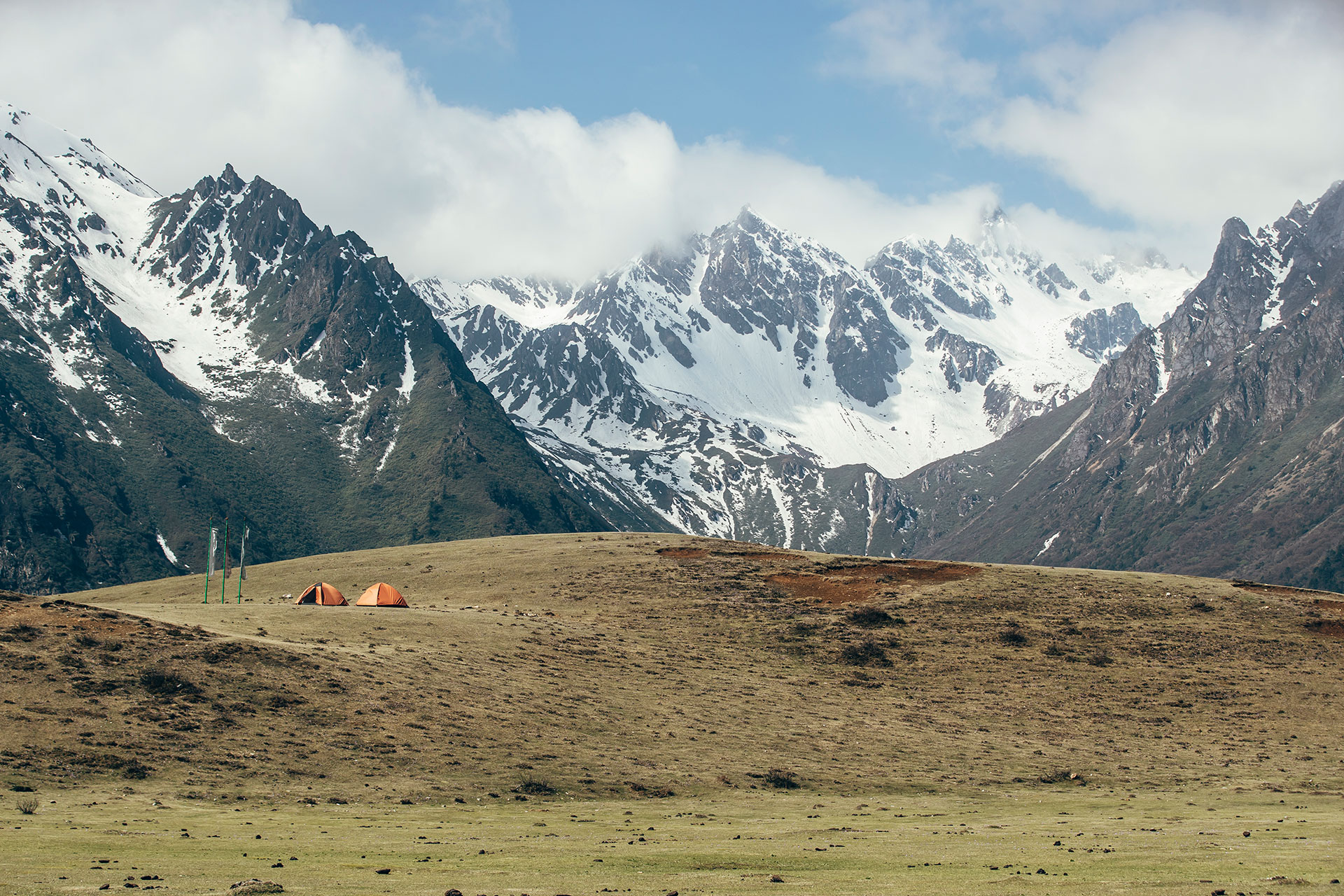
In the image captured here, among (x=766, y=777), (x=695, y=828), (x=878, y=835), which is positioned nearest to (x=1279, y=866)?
(x=878, y=835)

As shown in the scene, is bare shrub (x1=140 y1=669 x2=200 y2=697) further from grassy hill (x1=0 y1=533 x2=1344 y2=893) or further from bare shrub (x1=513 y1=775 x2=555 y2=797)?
bare shrub (x1=513 y1=775 x2=555 y2=797)

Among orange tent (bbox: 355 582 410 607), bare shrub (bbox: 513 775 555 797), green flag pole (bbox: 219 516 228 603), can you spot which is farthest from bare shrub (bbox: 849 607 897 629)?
green flag pole (bbox: 219 516 228 603)

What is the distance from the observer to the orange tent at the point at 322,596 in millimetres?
90625

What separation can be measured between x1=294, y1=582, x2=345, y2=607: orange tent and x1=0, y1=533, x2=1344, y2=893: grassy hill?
4.82 m

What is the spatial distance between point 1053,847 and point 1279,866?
23.8ft

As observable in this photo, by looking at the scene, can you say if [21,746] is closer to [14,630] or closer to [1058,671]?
[14,630]

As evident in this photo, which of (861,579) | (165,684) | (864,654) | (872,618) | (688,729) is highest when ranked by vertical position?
(861,579)

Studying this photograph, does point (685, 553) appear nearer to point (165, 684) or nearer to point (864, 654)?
point (864, 654)

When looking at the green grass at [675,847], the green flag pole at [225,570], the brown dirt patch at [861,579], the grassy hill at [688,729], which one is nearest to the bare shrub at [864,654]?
the grassy hill at [688,729]

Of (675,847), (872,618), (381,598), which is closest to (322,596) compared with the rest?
(381,598)

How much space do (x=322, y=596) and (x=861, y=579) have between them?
46.2 meters

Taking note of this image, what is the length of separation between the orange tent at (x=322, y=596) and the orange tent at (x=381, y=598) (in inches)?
100

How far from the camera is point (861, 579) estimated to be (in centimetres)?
10138

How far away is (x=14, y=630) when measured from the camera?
58.9 metres
